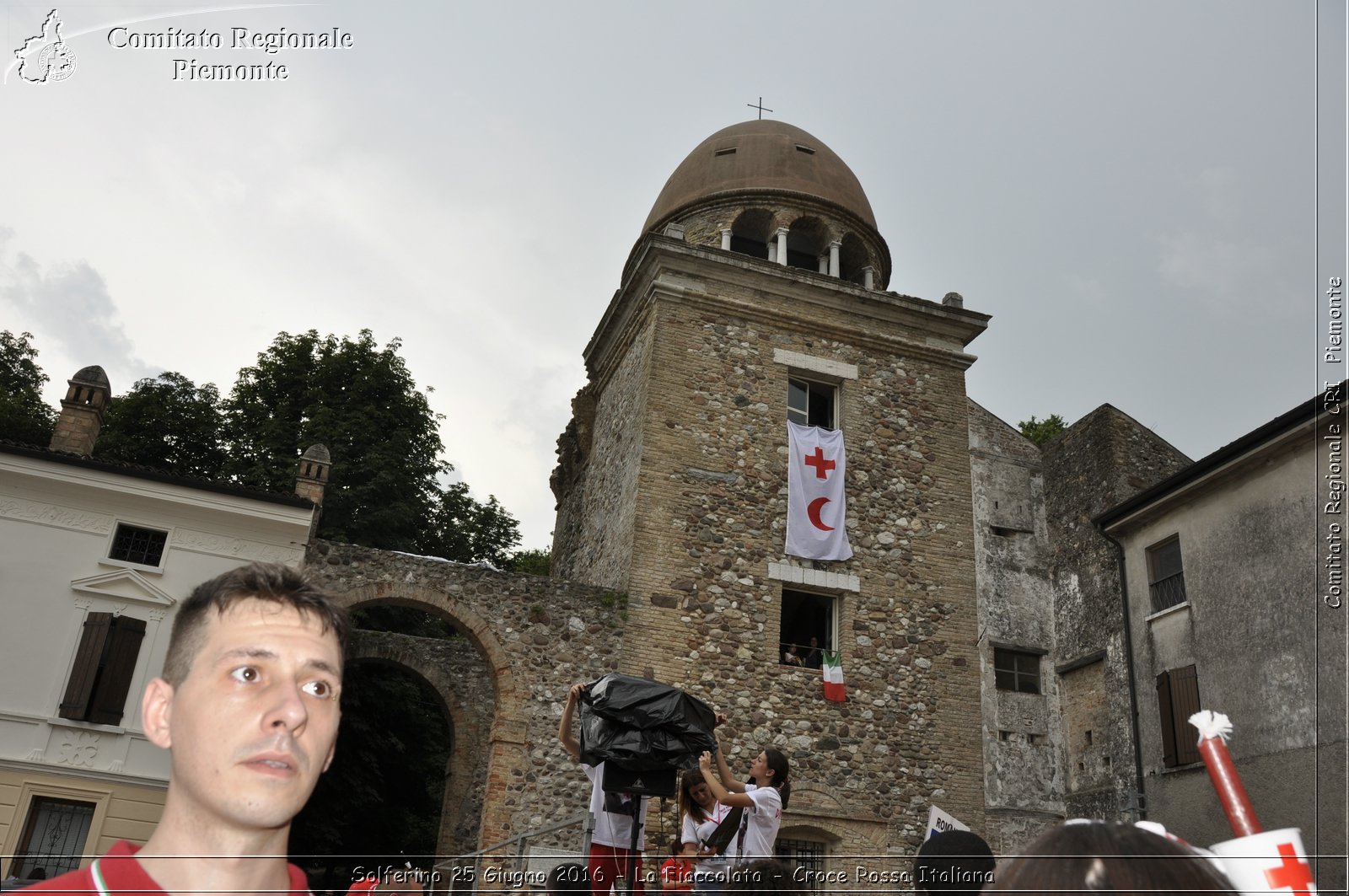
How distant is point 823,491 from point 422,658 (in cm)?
794

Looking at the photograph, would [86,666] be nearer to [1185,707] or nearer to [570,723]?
[570,723]

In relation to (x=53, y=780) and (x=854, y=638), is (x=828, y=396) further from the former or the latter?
(x=53, y=780)

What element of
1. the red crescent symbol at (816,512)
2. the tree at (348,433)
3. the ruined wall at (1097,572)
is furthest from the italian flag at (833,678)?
the tree at (348,433)

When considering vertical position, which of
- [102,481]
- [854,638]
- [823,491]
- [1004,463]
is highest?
[1004,463]

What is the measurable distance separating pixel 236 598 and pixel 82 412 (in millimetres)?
17530

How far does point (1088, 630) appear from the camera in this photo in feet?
52.3

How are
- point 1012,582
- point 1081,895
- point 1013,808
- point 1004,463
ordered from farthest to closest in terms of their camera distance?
point 1004,463
point 1012,582
point 1013,808
point 1081,895

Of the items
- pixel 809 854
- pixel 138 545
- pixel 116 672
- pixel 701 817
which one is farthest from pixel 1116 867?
pixel 138 545

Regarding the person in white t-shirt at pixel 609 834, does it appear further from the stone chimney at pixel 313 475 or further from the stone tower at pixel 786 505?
the stone chimney at pixel 313 475

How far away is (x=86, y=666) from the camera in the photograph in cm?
1354

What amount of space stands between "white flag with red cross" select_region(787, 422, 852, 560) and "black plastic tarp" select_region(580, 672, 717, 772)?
302 inches

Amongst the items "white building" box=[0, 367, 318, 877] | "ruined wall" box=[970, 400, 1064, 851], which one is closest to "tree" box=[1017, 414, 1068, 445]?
"ruined wall" box=[970, 400, 1064, 851]

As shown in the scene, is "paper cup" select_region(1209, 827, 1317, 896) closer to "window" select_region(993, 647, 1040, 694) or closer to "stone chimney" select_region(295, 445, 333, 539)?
"stone chimney" select_region(295, 445, 333, 539)

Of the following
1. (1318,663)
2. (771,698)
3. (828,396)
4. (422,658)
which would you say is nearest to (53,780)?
(422,658)
